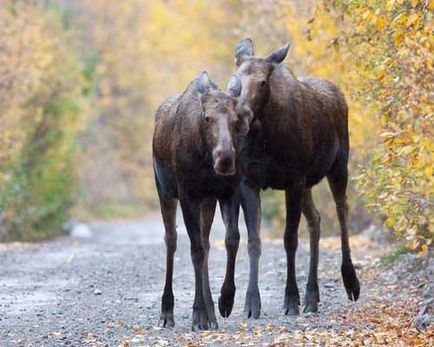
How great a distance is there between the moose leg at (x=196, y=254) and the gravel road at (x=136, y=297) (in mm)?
178

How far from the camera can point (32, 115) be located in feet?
101

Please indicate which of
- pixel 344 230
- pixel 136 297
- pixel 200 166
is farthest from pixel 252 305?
pixel 136 297

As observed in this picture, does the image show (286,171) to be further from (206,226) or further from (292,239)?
(206,226)

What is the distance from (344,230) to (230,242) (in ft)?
8.23

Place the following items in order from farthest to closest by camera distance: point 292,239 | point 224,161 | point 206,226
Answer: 1. point 292,239
2. point 206,226
3. point 224,161

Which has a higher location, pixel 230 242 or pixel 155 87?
pixel 155 87

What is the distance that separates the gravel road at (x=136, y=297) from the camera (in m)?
11.0

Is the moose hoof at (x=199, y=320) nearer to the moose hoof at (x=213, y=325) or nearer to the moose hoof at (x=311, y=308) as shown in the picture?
the moose hoof at (x=213, y=325)

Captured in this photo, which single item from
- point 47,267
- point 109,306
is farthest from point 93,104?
point 109,306

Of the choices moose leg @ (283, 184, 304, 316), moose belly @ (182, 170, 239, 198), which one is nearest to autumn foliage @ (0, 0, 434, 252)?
moose leg @ (283, 184, 304, 316)

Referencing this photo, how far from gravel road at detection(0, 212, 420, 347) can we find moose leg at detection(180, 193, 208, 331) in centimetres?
18

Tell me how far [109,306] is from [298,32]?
986 centimetres

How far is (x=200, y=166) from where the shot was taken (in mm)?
11156

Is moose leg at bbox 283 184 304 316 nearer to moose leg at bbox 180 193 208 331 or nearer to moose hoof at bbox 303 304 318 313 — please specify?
moose hoof at bbox 303 304 318 313
